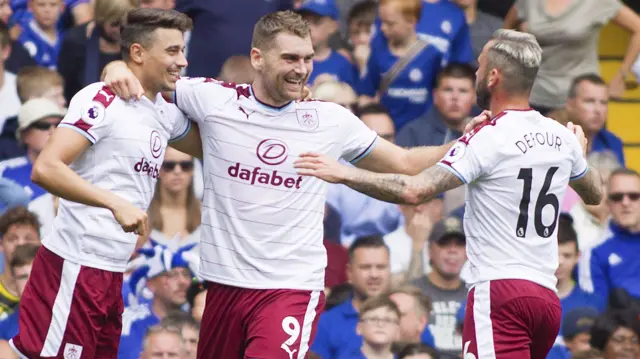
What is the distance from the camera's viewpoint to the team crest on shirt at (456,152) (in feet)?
21.7

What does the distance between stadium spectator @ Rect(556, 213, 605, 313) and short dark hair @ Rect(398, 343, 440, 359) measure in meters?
1.05

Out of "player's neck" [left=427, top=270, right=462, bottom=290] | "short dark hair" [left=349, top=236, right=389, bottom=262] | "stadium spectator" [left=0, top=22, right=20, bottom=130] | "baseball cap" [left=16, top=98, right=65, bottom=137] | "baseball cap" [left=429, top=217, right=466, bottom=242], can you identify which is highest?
"stadium spectator" [left=0, top=22, right=20, bottom=130]

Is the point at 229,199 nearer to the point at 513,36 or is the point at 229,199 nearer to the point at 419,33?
the point at 513,36

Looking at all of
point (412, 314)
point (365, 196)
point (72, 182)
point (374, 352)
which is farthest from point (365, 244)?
point (72, 182)

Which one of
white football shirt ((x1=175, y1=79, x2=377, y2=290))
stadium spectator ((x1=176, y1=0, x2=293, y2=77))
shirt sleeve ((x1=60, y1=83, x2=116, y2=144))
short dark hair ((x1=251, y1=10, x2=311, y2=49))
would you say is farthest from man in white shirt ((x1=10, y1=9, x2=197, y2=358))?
stadium spectator ((x1=176, y1=0, x2=293, y2=77))

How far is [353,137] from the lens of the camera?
7039mm

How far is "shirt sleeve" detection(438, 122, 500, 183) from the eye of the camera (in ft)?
21.6

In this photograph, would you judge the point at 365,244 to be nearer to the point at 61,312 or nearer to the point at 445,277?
the point at 445,277

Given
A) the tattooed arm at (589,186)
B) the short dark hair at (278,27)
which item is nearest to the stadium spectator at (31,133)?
the short dark hair at (278,27)

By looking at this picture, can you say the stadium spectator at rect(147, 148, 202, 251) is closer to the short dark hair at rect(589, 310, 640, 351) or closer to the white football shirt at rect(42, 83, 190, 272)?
the white football shirt at rect(42, 83, 190, 272)

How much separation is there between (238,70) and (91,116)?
3.17m

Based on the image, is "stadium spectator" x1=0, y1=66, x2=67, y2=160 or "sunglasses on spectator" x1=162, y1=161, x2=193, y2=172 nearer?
"sunglasses on spectator" x1=162, y1=161, x2=193, y2=172

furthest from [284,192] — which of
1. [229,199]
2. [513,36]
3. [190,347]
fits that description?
[190,347]

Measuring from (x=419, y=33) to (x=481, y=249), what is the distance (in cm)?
433
